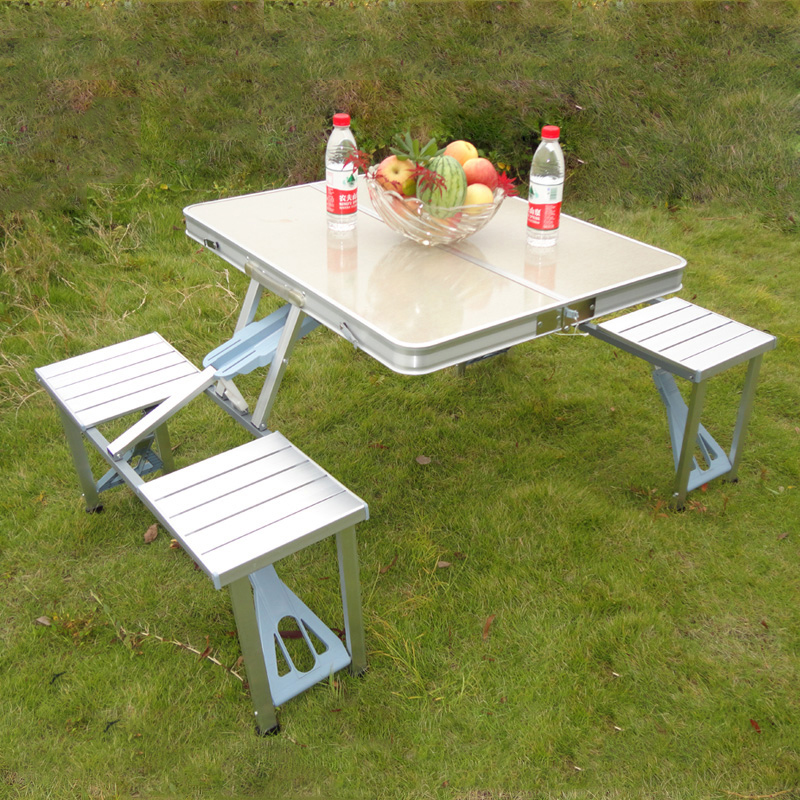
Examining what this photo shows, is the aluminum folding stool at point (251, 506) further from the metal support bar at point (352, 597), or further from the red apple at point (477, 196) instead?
the red apple at point (477, 196)

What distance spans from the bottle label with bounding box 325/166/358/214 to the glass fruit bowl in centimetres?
8

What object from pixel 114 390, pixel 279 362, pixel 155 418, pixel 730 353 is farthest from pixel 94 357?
pixel 730 353

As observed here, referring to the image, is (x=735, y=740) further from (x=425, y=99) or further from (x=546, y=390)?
(x=425, y=99)

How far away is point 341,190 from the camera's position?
254 centimetres

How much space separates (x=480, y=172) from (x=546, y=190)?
20 cm

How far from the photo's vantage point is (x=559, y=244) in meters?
2.62

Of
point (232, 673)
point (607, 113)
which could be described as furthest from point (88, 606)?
point (607, 113)

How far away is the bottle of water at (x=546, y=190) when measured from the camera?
7.75 ft

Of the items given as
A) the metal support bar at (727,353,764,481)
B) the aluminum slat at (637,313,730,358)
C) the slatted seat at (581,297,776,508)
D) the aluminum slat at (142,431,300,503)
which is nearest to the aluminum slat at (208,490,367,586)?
the aluminum slat at (142,431,300,503)

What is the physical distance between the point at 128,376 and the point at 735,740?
2.14 m

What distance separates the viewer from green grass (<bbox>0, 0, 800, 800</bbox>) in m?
2.22

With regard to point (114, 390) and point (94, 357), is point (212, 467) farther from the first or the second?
point (94, 357)

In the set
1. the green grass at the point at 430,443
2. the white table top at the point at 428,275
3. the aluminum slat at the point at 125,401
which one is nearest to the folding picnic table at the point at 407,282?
the white table top at the point at 428,275

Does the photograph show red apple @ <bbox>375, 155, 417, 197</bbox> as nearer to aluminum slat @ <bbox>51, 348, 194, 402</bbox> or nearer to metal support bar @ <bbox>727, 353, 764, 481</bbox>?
aluminum slat @ <bbox>51, 348, 194, 402</bbox>
